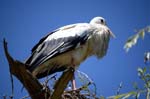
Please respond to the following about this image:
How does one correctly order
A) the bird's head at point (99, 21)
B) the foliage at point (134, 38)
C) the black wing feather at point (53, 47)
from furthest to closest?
the bird's head at point (99, 21) < the black wing feather at point (53, 47) < the foliage at point (134, 38)

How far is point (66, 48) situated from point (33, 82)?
184 centimetres

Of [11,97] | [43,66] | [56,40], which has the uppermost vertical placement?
[56,40]

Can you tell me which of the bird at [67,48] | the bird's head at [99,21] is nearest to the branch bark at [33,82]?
the bird at [67,48]

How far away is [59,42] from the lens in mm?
4715

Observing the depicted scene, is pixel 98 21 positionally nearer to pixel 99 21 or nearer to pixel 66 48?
pixel 99 21

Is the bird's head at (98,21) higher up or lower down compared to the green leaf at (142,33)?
higher up

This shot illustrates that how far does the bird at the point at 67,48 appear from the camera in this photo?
4.37 meters

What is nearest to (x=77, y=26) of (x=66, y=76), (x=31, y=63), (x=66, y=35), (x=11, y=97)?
(x=66, y=35)

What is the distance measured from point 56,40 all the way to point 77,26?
1.53ft

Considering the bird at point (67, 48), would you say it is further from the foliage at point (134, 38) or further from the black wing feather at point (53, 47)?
the foliage at point (134, 38)

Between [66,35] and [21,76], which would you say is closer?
[21,76]

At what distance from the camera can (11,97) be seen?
8.61 ft

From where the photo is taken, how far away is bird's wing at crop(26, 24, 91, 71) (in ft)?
14.3

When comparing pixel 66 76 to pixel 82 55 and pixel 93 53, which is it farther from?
pixel 93 53
